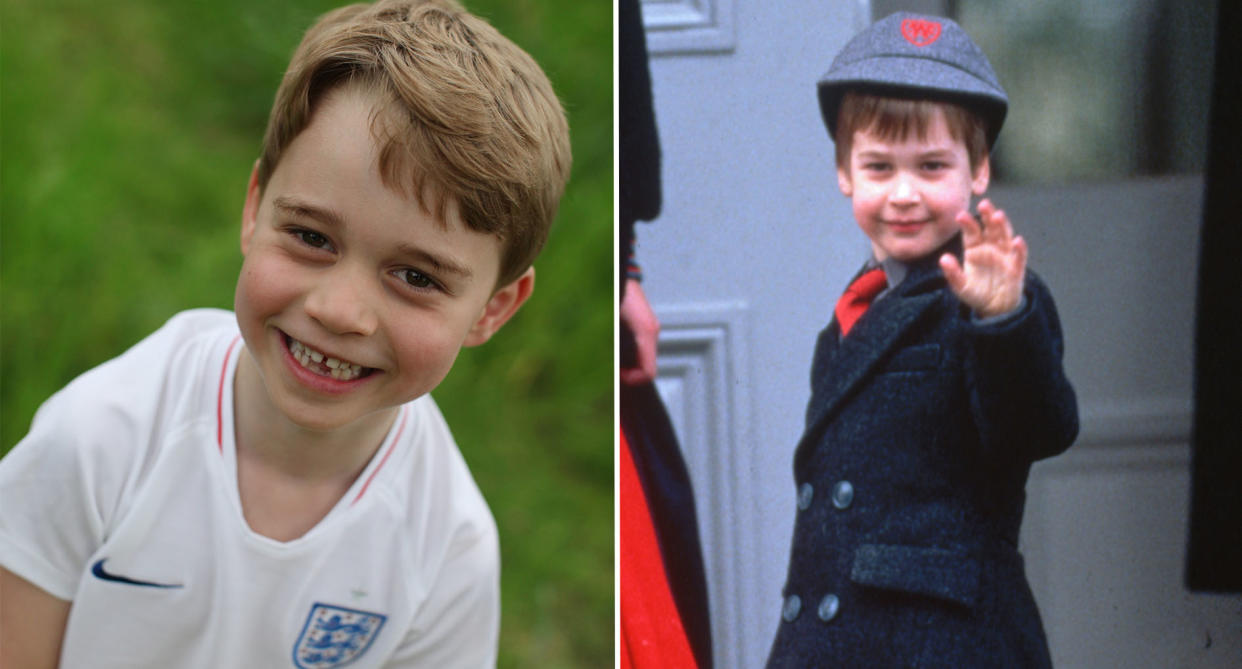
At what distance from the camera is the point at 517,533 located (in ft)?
6.19

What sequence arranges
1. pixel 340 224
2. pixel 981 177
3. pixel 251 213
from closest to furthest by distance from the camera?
pixel 340 224 → pixel 251 213 → pixel 981 177

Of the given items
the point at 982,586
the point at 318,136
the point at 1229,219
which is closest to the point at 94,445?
the point at 318,136

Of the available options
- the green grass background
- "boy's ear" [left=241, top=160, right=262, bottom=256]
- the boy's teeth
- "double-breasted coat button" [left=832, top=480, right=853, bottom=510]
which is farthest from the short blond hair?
the green grass background

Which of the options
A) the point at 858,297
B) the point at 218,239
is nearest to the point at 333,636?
the point at 858,297

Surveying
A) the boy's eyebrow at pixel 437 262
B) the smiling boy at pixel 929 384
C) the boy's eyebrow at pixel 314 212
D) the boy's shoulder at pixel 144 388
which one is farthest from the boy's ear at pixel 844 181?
the boy's shoulder at pixel 144 388

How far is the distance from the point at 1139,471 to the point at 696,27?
2.16 feet

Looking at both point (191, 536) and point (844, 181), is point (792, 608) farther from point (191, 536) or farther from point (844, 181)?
point (191, 536)

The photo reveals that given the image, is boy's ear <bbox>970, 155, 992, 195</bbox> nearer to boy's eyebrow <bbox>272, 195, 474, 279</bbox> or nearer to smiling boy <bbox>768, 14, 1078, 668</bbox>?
smiling boy <bbox>768, 14, 1078, 668</bbox>

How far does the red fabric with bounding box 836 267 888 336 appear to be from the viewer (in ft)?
4.07

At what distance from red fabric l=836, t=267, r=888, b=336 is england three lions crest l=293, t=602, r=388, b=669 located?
575 mm

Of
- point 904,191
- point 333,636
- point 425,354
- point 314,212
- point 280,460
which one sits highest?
point 904,191

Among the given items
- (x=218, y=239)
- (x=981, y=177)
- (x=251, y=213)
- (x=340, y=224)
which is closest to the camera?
(x=340, y=224)

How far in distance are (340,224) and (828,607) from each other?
635mm

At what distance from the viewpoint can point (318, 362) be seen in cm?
105
